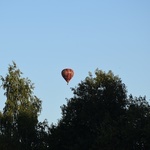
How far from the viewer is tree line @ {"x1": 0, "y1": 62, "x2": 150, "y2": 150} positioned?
47531 millimetres

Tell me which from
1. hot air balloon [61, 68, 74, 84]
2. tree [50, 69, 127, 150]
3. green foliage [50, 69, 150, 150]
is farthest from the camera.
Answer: hot air balloon [61, 68, 74, 84]

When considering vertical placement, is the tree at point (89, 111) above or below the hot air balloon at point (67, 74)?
below

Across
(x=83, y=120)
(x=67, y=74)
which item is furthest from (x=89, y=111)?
(x=67, y=74)

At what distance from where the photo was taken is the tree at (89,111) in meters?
51.7

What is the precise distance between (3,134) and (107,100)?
14.1 meters

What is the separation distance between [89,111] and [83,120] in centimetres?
134

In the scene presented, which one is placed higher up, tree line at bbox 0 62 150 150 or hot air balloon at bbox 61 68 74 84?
hot air balloon at bbox 61 68 74 84

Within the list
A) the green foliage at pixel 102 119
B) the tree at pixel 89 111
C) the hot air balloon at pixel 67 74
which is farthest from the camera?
the hot air balloon at pixel 67 74

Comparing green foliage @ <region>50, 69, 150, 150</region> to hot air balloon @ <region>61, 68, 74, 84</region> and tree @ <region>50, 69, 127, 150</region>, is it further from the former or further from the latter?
hot air balloon @ <region>61, 68, 74, 84</region>

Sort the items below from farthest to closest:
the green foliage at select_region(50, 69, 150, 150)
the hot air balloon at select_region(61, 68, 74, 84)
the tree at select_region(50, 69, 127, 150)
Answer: the hot air balloon at select_region(61, 68, 74, 84)
the tree at select_region(50, 69, 127, 150)
the green foliage at select_region(50, 69, 150, 150)

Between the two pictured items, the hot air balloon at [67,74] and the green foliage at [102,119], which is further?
the hot air balloon at [67,74]

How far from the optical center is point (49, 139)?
5509 cm

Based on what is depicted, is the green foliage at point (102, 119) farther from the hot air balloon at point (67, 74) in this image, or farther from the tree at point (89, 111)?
the hot air balloon at point (67, 74)

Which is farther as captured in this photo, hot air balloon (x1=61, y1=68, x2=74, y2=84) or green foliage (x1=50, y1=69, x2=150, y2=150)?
hot air balloon (x1=61, y1=68, x2=74, y2=84)
